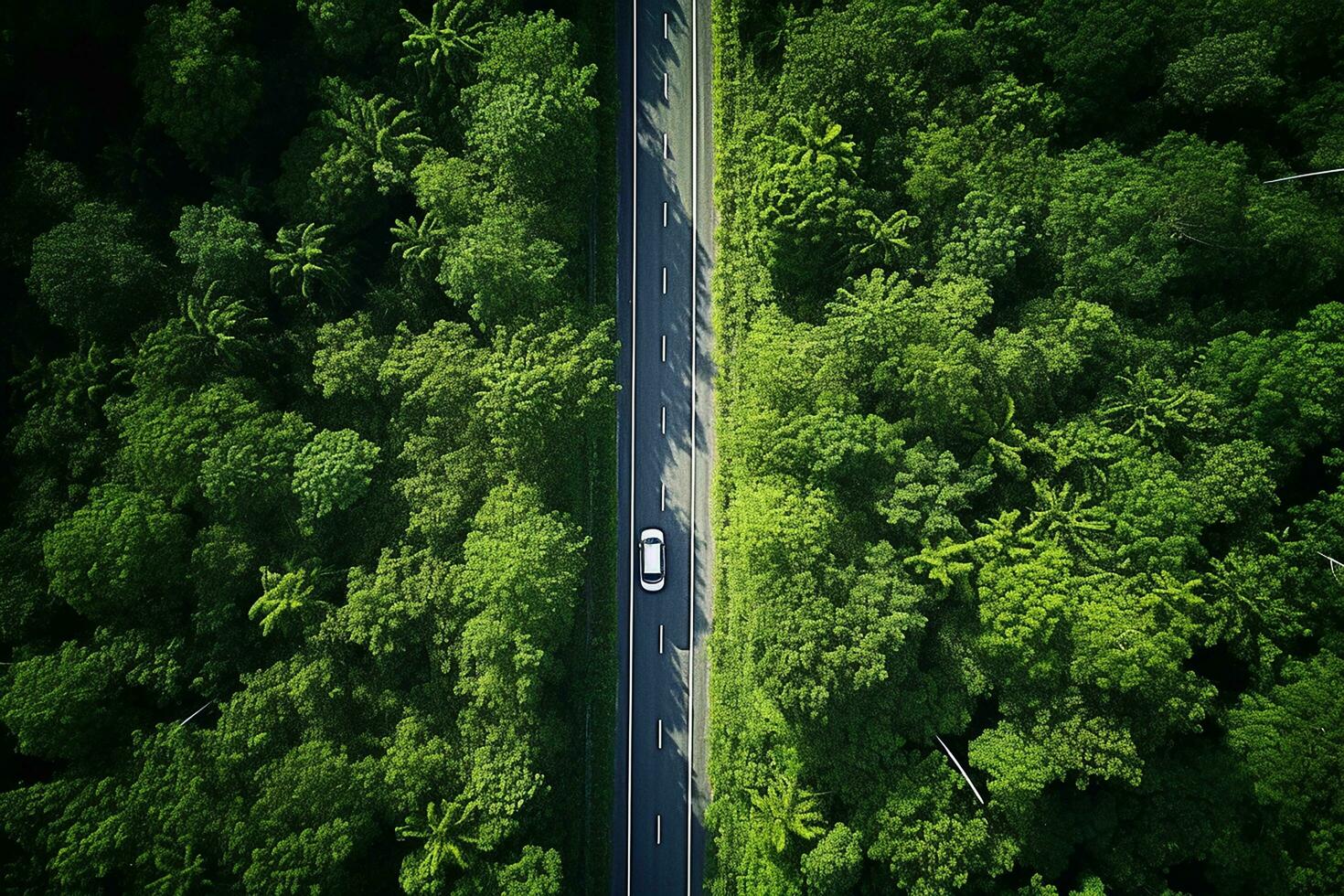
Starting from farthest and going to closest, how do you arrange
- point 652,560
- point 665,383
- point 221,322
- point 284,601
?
1. point 665,383
2. point 652,560
3. point 221,322
4. point 284,601

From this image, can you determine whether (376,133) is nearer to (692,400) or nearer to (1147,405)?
(692,400)

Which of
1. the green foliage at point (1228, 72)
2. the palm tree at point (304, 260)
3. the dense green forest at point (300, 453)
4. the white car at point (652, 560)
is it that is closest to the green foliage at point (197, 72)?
the dense green forest at point (300, 453)

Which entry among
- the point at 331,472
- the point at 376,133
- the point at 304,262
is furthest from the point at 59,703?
the point at 376,133

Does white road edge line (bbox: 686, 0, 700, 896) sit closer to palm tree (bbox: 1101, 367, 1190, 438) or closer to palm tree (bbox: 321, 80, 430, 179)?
palm tree (bbox: 321, 80, 430, 179)

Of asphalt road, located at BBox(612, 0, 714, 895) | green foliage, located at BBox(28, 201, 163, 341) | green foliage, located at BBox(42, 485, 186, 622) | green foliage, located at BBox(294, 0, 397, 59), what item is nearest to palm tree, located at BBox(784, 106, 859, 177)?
asphalt road, located at BBox(612, 0, 714, 895)

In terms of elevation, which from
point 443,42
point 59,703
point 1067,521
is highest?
point 443,42

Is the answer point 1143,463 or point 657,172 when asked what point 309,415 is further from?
point 1143,463
